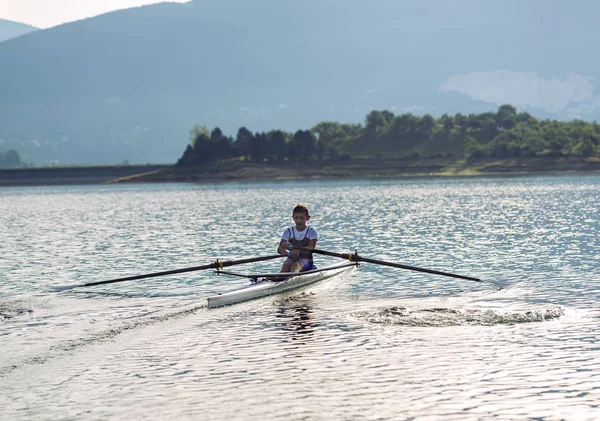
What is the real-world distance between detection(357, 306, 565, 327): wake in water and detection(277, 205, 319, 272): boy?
558 cm

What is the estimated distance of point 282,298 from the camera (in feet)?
103

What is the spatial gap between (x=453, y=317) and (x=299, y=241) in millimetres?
8265

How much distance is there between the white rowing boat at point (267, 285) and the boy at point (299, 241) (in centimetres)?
52

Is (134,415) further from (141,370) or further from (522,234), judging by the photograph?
(522,234)

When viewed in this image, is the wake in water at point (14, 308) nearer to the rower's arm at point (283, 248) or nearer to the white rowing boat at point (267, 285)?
the white rowing boat at point (267, 285)

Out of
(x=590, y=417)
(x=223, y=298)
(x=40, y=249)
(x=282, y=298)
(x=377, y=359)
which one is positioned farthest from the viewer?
(x=40, y=249)

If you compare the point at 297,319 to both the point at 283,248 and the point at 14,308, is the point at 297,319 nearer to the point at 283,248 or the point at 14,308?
the point at 283,248

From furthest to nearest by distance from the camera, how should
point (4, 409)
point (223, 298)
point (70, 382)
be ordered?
point (223, 298) < point (70, 382) < point (4, 409)

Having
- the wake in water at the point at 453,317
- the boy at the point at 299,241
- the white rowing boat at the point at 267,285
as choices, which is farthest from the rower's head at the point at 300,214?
the wake in water at the point at 453,317

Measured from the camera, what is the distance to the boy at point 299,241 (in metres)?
32.7

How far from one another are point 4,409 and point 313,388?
645cm

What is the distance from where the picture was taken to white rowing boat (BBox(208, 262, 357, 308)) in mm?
29516

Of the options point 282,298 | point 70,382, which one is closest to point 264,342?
point 70,382

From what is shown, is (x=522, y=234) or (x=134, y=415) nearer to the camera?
(x=134, y=415)
